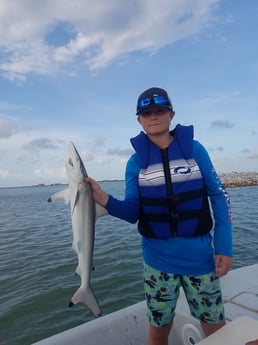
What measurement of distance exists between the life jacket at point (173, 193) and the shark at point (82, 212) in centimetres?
55

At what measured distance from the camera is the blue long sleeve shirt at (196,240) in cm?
360

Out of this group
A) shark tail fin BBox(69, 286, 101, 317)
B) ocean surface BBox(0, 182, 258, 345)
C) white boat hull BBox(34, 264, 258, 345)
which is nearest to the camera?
shark tail fin BBox(69, 286, 101, 317)

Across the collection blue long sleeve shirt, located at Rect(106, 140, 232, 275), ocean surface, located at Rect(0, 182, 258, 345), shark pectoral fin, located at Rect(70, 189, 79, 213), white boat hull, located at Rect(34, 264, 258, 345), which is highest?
shark pectoral fin, located at Rect(70, 189, 79, 213)

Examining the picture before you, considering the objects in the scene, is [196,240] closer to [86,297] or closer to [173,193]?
[173,193]

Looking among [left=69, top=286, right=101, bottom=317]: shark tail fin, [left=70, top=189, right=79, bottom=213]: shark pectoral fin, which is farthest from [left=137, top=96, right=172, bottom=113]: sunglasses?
[left=69, top=286, right=101, bottom=317]: shark tail fin

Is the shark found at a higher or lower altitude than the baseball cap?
lower

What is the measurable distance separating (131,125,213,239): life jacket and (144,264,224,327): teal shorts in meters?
0.47

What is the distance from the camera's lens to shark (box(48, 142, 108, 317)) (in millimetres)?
3553

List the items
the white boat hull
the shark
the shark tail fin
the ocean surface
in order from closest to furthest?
the shark
the shark tail fin
the white boat hull
the ocean surface

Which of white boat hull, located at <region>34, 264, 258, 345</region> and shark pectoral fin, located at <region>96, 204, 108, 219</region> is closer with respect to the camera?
shark pectoral fin, located at <region>96, 204, 108, 219</region>

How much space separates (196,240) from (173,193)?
56 cm

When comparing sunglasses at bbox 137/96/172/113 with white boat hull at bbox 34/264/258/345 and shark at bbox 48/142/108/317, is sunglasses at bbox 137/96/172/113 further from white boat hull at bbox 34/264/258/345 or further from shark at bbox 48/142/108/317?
white boat hull at bbox 34/264/258/345

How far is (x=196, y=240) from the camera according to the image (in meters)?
3.63

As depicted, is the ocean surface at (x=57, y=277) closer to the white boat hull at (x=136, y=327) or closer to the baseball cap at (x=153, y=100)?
the white boat hull at (x=136, y=327)
